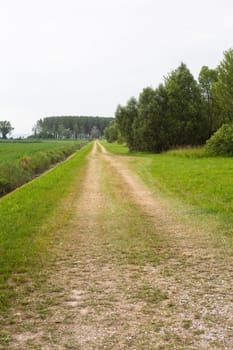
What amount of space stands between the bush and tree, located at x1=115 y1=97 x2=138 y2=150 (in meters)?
19.3

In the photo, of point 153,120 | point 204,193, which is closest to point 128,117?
point 153,120

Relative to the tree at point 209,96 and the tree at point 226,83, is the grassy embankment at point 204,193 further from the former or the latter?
the tree at point 209,96

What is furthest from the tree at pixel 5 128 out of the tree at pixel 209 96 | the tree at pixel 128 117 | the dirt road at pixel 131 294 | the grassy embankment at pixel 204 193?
the dirt road at pixel 131 294

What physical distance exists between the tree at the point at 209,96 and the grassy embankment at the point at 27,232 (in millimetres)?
34735

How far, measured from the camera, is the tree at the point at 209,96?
156ft

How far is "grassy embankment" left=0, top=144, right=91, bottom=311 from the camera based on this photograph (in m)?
6.26

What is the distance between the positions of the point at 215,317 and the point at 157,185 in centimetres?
1349

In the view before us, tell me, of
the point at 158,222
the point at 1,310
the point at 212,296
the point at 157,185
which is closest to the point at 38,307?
the point at 1,310

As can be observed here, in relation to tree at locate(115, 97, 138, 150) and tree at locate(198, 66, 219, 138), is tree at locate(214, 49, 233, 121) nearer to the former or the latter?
tree at locate(198, 66, 219, 138)

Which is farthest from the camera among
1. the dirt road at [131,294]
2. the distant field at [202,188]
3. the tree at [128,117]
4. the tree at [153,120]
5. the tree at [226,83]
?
the tree at [128,117]

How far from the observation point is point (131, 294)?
5.42 meters

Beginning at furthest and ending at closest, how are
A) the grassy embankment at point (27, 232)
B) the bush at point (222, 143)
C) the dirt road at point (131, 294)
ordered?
the bush at point (222, 143) → the grassy embankment at point (27, 232) → the dirt road at point (131, 294)

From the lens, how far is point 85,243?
829 cm

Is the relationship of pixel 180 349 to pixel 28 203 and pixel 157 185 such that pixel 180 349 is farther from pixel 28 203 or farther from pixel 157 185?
pixel 157 185
